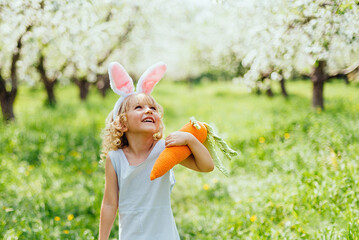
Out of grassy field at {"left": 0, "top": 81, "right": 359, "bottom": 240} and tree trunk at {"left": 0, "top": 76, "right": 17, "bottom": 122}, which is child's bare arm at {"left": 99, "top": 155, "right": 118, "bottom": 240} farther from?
tree trunk at {"left": 0, "top": 76, "right": 17, "bottom": 122}

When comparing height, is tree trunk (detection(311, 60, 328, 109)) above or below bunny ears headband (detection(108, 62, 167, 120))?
below

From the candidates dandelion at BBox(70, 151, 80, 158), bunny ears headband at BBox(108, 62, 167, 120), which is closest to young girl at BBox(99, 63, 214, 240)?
bunny ears headband at BBox(108, 62, 167, 120)

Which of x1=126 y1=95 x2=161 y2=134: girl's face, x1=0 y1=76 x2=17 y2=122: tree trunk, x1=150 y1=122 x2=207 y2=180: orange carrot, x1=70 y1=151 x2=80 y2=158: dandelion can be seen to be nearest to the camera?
x1=150 y1=122 x2=207 y2=180: orange carrot

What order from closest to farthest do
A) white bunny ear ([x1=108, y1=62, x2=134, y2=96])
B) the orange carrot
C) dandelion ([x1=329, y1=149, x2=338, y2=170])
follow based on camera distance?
1. the orange carrot
2. white bunny ear ([x1=108, y1=62, x2=134, y2=96])
3. dandelion ([x1=329, y1=149, x2=338, y2=170])

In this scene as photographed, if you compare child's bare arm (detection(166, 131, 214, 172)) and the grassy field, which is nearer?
child's bare arm (detection(166, 131, 214, 172))

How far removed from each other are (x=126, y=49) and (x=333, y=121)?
7.04 metres

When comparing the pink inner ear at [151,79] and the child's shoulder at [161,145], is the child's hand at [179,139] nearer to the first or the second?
the child's shoulder at [161,145]

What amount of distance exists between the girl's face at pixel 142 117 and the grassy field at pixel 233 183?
1.72m

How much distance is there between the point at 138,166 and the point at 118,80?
530 millimetres

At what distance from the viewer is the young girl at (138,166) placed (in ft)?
5.67

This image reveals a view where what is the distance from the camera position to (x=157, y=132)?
1884 millimetres

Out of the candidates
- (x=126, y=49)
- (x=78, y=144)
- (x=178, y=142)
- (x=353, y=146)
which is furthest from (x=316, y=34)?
(x=126, y=49)

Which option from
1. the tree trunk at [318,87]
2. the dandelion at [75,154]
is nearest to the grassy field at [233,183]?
the dandelion at [75,154]

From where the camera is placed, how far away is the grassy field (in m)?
3.01
